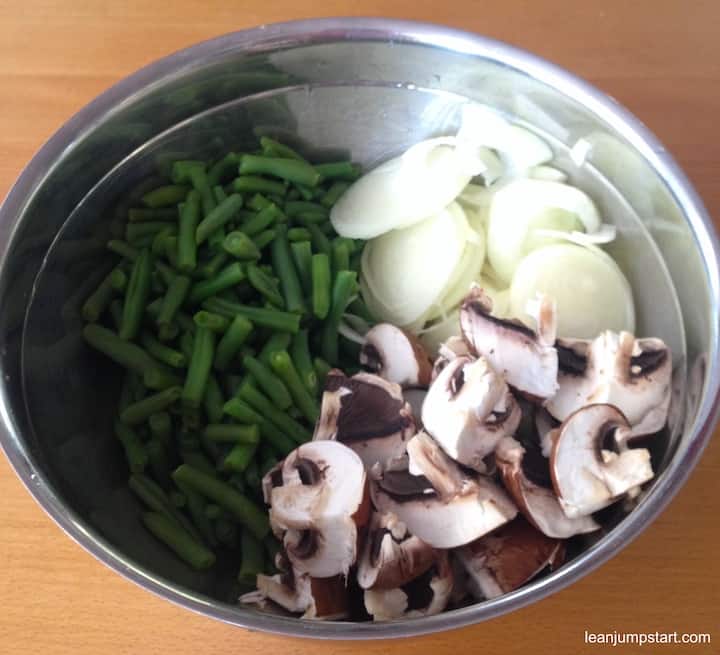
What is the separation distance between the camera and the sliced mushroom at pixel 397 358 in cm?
110

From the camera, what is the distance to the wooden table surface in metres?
0.93

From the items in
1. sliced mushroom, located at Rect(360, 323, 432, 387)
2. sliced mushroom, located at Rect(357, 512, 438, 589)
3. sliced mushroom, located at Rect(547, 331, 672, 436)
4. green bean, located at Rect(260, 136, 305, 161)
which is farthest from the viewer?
green bean, located at Rect(260, 136, 305, 161)

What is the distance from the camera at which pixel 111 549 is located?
2.60 feet

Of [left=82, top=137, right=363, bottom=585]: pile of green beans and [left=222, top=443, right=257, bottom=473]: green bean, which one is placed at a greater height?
[left=82, top=137, right=363, bottom=585]: pile of green beans

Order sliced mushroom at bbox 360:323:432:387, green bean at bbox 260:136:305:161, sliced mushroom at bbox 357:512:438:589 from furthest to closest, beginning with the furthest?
1. green bean at bbox 260:136:305:161
2. sliced mushroom at bbox 360:323:432:387
3. sliced mushroom at bbox 357:512:438:589

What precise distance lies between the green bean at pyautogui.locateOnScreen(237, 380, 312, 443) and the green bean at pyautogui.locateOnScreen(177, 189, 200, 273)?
0.20m

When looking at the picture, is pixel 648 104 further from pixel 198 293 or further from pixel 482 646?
pixel 482 646

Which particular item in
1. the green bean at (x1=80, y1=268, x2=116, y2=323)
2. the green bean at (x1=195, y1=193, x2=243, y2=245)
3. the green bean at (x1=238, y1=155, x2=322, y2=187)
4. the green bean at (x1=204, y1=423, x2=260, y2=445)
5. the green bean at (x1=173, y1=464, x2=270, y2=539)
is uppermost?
the green bean at (x1=238, y1=155, x2=322, y2=187)

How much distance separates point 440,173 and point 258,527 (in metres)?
0.61

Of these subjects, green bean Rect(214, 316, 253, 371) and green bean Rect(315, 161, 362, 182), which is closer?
green bean Rect(214, 316, 253, 371)

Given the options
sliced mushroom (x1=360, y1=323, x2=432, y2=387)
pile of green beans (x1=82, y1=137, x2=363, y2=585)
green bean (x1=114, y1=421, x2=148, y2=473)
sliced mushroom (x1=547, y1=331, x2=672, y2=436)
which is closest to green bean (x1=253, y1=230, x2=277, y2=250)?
pile of green beans (x1=82, y1=137, x2=363, y2=585)

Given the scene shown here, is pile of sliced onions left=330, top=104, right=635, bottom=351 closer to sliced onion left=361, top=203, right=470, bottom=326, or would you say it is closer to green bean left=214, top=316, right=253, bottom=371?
sliced onion left=361, top=203, right=470, bottom=326

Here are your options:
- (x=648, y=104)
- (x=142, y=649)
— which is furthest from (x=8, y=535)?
(x=648, y=104)

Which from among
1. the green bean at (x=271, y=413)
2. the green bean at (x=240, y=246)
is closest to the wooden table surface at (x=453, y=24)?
the green bean at (x=271, y=413)
